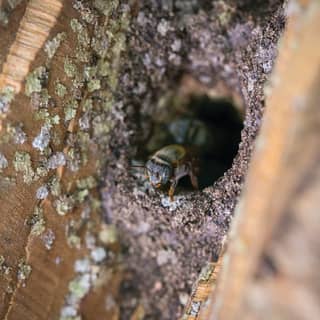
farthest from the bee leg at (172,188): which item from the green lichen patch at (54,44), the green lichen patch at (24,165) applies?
the green lichen patch at (54,44)

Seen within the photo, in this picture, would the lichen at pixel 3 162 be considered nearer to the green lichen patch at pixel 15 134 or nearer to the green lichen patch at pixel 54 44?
the green lichen patch at pixel 15 134

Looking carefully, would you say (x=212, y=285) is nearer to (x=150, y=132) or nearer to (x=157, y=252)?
(x=157, y=252)

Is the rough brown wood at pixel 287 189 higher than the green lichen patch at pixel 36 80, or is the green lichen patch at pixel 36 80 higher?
the green lichen patch at pixel 36 80

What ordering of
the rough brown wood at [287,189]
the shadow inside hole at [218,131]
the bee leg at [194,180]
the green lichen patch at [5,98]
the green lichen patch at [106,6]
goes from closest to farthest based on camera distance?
the rough brown wood at [287,189], the green lichen patch at [5,98], the green lichen patch at [106,6], the bee leg at [194,180], the shadow inside hole at [218,131]

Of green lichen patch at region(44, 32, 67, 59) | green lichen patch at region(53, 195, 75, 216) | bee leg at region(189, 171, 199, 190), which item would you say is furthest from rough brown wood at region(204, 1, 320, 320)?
bee leg at region(189, 171, 199, 190)

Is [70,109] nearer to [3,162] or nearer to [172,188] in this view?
[3,162]

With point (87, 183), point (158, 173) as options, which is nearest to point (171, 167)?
point (158, 173)

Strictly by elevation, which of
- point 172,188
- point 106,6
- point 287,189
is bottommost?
point 287,189
